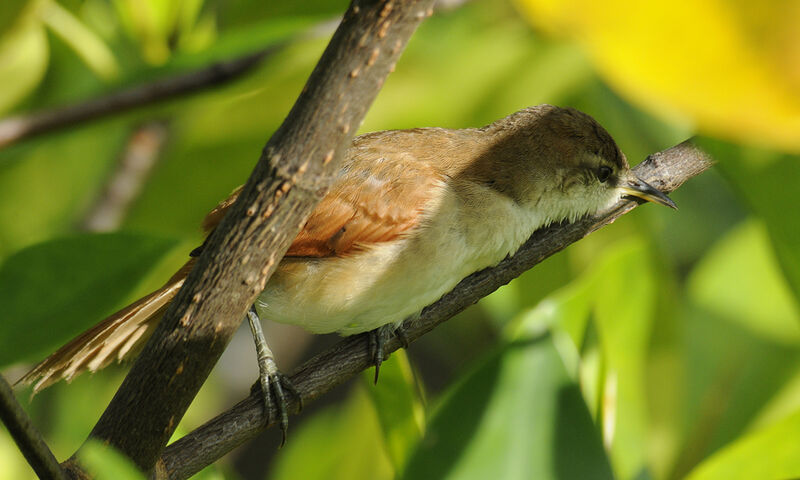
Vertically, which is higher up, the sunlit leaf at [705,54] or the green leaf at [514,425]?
the sunlit leaf at [705,54]

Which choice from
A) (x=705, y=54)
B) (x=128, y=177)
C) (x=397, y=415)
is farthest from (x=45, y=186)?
(x=705, y=54)

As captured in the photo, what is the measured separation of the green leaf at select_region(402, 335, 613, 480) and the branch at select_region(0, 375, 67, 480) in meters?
0.73

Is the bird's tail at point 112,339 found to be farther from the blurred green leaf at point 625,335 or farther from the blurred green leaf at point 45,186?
the blurred green leaf at point 625,335

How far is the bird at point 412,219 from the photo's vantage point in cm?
215

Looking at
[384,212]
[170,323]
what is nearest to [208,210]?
[384,212]

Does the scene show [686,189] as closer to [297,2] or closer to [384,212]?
[384,212]

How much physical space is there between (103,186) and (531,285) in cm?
133

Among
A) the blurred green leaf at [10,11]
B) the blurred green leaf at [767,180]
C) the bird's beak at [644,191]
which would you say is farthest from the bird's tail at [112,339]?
the blurred green leaf at [767,180]

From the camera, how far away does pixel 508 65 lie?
2475mm

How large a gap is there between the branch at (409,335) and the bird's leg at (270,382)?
0.02 metres

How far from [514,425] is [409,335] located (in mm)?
498

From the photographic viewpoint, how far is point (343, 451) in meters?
2.38

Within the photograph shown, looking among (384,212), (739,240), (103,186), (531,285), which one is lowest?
(739,240)

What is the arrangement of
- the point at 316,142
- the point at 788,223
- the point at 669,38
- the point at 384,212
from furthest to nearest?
the point at 384,212 → the point at 788,223 → the point at 316,142 → the point at 669,38
